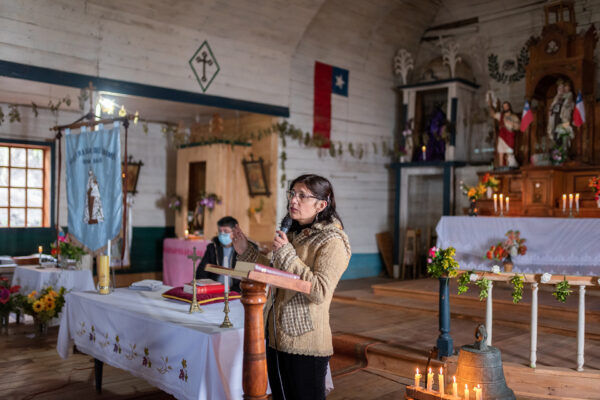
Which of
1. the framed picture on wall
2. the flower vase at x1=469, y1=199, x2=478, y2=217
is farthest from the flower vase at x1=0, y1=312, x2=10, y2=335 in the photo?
the flower vase at x1=469, y1=199, x2=478, y2=217

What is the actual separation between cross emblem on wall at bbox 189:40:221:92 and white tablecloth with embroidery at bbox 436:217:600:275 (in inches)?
172

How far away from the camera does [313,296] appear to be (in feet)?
7.90

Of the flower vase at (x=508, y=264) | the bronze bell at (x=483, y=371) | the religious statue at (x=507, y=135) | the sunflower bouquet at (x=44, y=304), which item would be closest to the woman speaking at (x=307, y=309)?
the bronze bell at (x=483, y=371)

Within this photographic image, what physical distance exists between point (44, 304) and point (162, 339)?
385cm

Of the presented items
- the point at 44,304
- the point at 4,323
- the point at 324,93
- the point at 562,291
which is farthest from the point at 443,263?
the point at 324,93

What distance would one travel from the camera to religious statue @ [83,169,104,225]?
20.3 ft

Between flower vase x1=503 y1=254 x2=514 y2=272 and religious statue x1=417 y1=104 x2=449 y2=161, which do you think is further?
religious statue x1=417 y1=104 x2=449 y2=161

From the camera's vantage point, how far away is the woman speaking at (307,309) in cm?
253

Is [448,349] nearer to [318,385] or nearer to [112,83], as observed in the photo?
[318,385]

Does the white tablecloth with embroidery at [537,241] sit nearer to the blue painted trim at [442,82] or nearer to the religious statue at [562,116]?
the religious statue at [562,116]

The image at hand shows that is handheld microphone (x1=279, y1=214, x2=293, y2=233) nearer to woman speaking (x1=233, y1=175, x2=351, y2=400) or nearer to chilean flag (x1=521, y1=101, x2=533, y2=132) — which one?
woman speaking (x1=233, y1=175, x2=351, y2=400)

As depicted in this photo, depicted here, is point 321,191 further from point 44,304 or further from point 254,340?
point 44,304

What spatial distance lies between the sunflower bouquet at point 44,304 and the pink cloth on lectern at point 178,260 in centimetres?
273

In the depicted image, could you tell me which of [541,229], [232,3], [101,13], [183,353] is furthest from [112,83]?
[541,229]
